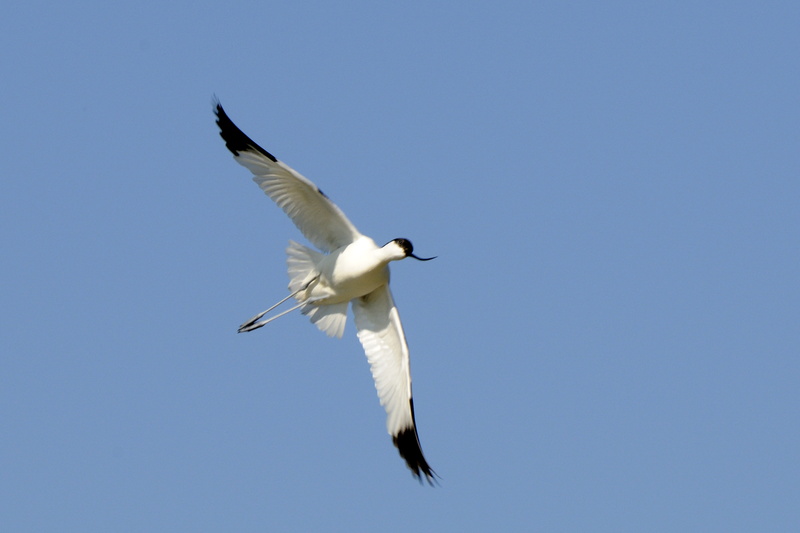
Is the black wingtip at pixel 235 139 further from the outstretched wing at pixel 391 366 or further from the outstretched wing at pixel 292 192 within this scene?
the outstretched wing at pixel 391 366

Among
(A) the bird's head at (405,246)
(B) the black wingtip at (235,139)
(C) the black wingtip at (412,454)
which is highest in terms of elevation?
(B) the black wingtip at (235,139)

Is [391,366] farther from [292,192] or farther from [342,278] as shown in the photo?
[292,192]

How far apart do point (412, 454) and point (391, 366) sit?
1.01 meters

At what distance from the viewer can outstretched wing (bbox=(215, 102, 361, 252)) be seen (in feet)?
52.1

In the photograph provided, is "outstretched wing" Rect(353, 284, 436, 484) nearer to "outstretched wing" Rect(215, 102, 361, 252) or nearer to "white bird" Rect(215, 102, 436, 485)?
"white bird" Rect(215, 102, 436, 485)

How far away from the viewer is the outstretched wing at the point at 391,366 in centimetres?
1647

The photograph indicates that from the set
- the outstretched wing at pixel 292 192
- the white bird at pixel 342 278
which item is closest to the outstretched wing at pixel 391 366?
the white bird at pixel 342 278

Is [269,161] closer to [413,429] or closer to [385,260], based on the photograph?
[385,260]

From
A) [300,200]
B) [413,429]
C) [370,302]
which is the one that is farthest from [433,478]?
[300,200]

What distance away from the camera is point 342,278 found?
16031 mm

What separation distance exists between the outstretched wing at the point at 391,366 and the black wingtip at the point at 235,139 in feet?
7.07

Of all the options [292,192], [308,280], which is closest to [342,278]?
[308,280]

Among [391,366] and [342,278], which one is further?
[391,366]

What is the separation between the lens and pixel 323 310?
1680 centimetres
